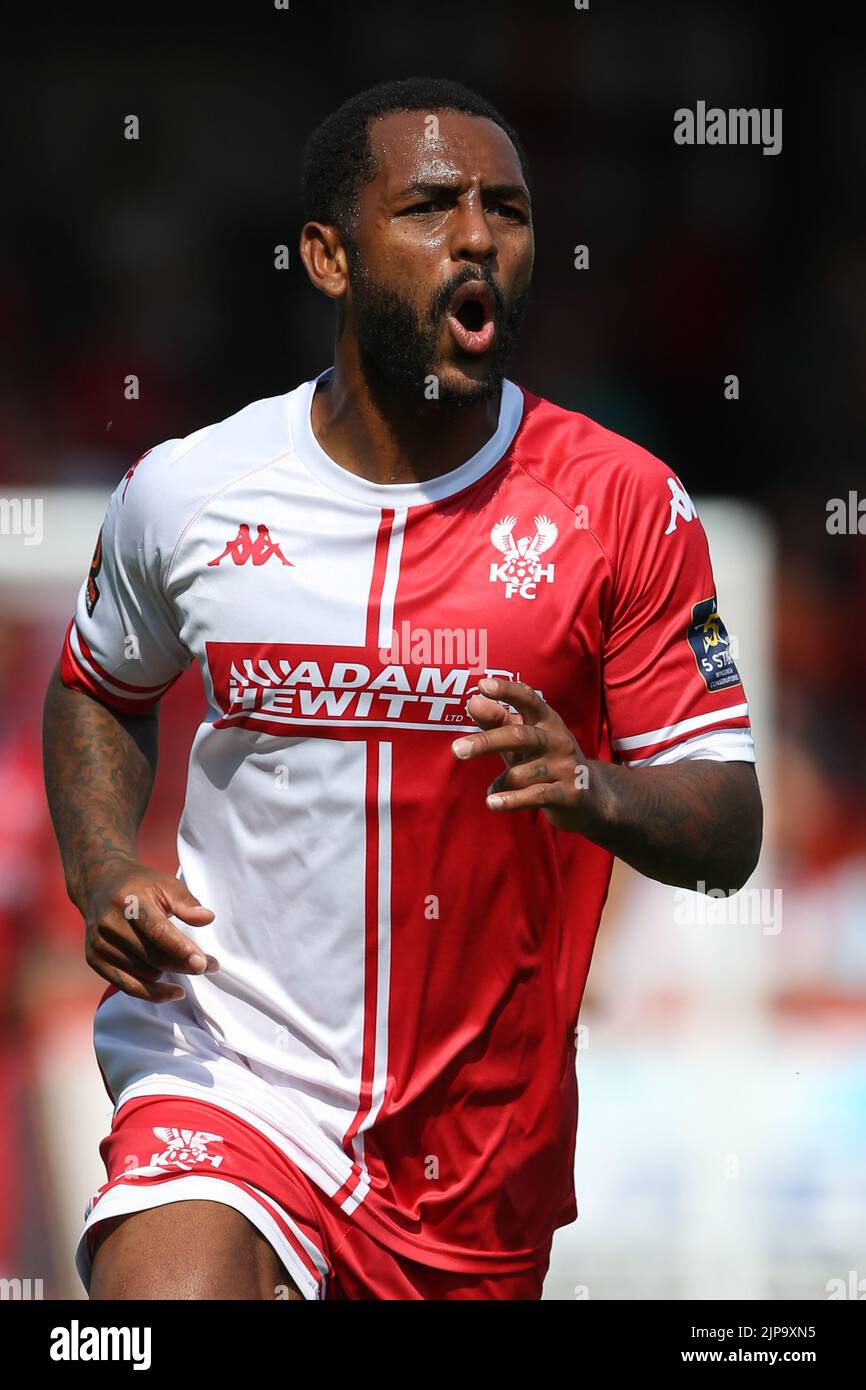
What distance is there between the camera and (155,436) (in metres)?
6.34

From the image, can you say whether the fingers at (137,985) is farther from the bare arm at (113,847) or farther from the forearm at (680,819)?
the forearm at (680,819)

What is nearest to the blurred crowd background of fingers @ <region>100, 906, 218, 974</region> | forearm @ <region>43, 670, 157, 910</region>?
forearm @ <region>43, 670, 157, 910</region>

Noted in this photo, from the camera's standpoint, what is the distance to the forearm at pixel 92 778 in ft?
10.0

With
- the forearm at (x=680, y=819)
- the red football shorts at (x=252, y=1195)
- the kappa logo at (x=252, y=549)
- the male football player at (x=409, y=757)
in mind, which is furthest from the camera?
the kappa logo at (x=252, y=549)

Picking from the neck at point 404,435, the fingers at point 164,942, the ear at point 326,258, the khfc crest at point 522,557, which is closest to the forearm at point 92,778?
the fingers at point 164,942

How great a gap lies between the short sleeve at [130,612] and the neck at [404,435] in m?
0.33

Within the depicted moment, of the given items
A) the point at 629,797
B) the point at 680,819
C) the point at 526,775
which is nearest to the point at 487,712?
the point at 526,775

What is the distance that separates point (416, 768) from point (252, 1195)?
2.33 feet

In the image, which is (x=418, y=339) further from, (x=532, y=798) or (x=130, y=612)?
(x=532, y=798)

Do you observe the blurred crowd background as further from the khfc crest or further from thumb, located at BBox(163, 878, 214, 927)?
→ thumb, located at BBox(163, 878, 214, 927)

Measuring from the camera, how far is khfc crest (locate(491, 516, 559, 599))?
2.94 m

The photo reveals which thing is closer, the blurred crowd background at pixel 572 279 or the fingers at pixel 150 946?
the fingers at pixel 150 946

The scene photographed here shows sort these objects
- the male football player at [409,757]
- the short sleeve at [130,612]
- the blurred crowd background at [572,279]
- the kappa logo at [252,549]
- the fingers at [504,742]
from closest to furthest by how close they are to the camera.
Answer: the fingers at [504,742] < the male football player at [409,757] < the kappa logo at [252,549] < the short sleeve at [130,612] < the blurred crowd background at [572,279]

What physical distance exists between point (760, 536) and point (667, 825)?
3.82 m
